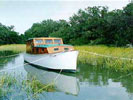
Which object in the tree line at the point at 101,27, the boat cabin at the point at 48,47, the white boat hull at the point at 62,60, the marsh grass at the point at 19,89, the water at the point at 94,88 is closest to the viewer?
the marsh grass at the point at 19,89

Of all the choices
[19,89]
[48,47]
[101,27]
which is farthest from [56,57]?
[101,27]

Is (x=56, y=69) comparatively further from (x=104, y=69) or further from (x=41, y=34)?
(x=41, y=34)

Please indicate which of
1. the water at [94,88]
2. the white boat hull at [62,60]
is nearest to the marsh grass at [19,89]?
the water at [94,88]

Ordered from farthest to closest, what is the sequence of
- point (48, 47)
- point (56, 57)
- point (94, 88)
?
1. point (48, 47)
2. point (56, 57)
3. point (94, 88)

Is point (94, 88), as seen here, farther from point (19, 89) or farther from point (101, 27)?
point (101, 27)

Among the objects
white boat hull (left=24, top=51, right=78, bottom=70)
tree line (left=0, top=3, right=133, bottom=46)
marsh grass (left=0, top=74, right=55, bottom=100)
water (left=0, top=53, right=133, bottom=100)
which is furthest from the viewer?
tree line (left=0, top=3, right=133, bottom=46)

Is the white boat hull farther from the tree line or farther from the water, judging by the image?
the tree line

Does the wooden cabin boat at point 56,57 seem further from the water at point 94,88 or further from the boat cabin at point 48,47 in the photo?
the water at point 94,88

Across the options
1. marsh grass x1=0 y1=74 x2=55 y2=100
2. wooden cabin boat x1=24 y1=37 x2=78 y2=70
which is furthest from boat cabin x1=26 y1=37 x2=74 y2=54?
marsh grass x1=0 y1=74 x2=55 y2=100

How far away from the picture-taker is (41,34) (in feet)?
176

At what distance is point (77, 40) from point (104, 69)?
1560cm

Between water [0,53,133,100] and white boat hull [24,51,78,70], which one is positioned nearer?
water [0,53,133,100]

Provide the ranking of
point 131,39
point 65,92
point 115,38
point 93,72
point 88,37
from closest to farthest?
point 65,92
point 93,72
point 131,39
point 115,38
point 88,37

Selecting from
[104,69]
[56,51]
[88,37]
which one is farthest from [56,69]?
[88,37]
